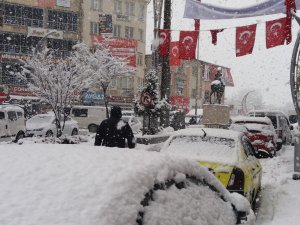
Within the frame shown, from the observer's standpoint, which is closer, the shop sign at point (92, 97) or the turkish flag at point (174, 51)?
the turkish flag at point (174, 51)

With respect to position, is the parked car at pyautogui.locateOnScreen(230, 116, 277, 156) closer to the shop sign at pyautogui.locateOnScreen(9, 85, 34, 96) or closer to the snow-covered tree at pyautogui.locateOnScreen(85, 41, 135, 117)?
the snow-covered tree at pyautogui.locateOnScreen(85, 41, 135, 117)

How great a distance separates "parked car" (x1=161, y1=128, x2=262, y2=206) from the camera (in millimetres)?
6377

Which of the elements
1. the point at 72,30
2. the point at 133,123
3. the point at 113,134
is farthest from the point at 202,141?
the point at 72,30

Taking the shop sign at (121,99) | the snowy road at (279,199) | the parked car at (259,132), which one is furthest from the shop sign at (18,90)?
the snowy road at (279,199)

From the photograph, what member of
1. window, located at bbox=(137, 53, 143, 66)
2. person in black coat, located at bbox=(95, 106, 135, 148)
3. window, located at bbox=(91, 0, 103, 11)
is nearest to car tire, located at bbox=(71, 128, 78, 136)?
person in black coat, located at bbox=(95, 106, 135, 148)

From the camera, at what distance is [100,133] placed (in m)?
7.48

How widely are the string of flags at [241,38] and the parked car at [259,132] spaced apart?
2.49 metres

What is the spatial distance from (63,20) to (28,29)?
415 cm

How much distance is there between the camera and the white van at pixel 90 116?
35688 mm

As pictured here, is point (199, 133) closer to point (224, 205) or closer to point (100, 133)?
point (100, 133)

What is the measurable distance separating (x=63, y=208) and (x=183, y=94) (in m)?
65.0

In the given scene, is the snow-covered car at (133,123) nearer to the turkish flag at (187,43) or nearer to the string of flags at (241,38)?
the string of flags at (241,38)

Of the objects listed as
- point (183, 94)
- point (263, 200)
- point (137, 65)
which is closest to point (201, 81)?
point (183, 94)

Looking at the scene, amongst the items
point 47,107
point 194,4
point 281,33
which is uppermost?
point 194,4
